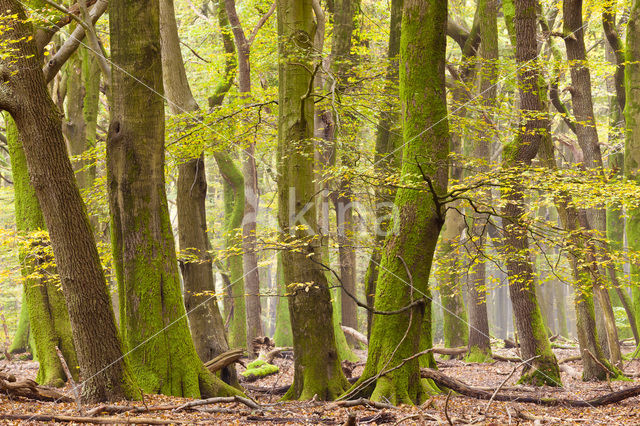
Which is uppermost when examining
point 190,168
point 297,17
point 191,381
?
point 297,17

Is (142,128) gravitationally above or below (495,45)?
below

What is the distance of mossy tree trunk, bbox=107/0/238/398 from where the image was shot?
→ 649 centimetres

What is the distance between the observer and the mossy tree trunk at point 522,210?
8.49m

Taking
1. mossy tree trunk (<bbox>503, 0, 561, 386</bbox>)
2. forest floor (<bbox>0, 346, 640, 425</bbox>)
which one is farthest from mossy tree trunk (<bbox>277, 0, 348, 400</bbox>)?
mossy tree trunk (<bbox>503, 0, 561, 386</bbox>)

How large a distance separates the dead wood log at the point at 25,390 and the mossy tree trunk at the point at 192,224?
3.32 meters

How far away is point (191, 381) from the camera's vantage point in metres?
6.52

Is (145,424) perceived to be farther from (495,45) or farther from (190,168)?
(495,45)

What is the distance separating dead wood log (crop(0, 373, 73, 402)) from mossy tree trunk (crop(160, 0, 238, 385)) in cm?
332

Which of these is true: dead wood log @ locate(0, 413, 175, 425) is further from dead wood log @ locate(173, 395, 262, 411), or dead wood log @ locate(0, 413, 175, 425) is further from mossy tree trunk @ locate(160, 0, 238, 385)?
mossy tree trunk @ locate(160, 0, 238, 385)

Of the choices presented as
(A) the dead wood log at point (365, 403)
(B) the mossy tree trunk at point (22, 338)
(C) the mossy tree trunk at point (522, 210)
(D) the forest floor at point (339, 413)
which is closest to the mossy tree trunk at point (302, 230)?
(D) the forest floor at point (339, 413)

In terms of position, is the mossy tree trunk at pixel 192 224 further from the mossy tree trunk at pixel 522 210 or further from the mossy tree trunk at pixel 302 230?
the mossy tree trunk at pixel 522 210

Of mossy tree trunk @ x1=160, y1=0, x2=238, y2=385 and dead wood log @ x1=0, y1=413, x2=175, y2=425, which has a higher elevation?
mossy tree trunk @ x1=160, y1=0, x2=238, y2=385

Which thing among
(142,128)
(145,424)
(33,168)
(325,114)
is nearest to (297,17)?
(325,114)

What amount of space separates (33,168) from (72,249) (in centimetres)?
85
